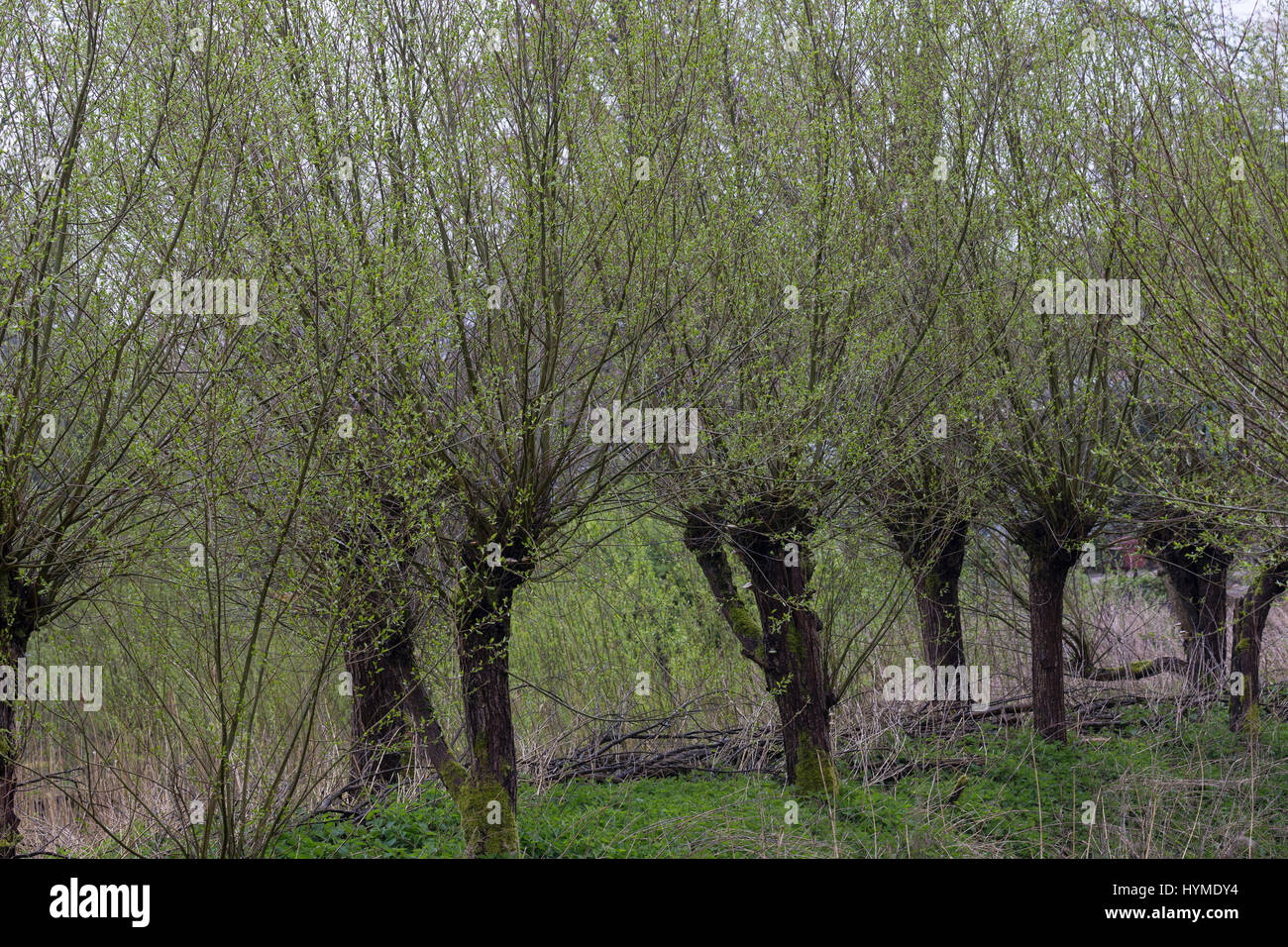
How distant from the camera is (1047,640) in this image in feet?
30.5

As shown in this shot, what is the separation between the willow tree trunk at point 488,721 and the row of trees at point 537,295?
28mm

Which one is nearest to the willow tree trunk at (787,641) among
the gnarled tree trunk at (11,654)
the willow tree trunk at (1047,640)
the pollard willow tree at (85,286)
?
the willow tree trunk at (1047,640)

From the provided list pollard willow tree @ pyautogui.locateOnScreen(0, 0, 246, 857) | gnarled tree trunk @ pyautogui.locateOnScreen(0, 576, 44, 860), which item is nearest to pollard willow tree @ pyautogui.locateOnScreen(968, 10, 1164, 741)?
pollard willow tree @ pyautogui.locateOnScreen(0, 0, 246, 857)

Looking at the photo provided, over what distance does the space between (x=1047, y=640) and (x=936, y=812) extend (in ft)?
8.32

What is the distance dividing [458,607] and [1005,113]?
5.26m

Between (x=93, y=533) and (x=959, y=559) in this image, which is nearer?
(x=93, y=533)

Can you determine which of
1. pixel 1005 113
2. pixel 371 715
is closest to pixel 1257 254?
pixel 1005 113

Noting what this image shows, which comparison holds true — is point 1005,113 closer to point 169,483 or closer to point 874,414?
point 874,414

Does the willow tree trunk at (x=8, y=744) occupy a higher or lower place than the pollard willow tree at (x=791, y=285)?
lower

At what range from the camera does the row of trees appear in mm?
4676

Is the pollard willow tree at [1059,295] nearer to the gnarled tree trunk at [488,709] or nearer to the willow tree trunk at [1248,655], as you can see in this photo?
the willow tree trunk at [1248,655]

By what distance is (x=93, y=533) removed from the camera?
4.64 meters

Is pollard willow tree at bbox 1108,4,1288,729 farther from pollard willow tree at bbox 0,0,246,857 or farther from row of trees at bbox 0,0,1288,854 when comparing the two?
pollard willow tree at bbox 0,0,246,857

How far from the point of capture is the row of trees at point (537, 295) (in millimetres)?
4676
